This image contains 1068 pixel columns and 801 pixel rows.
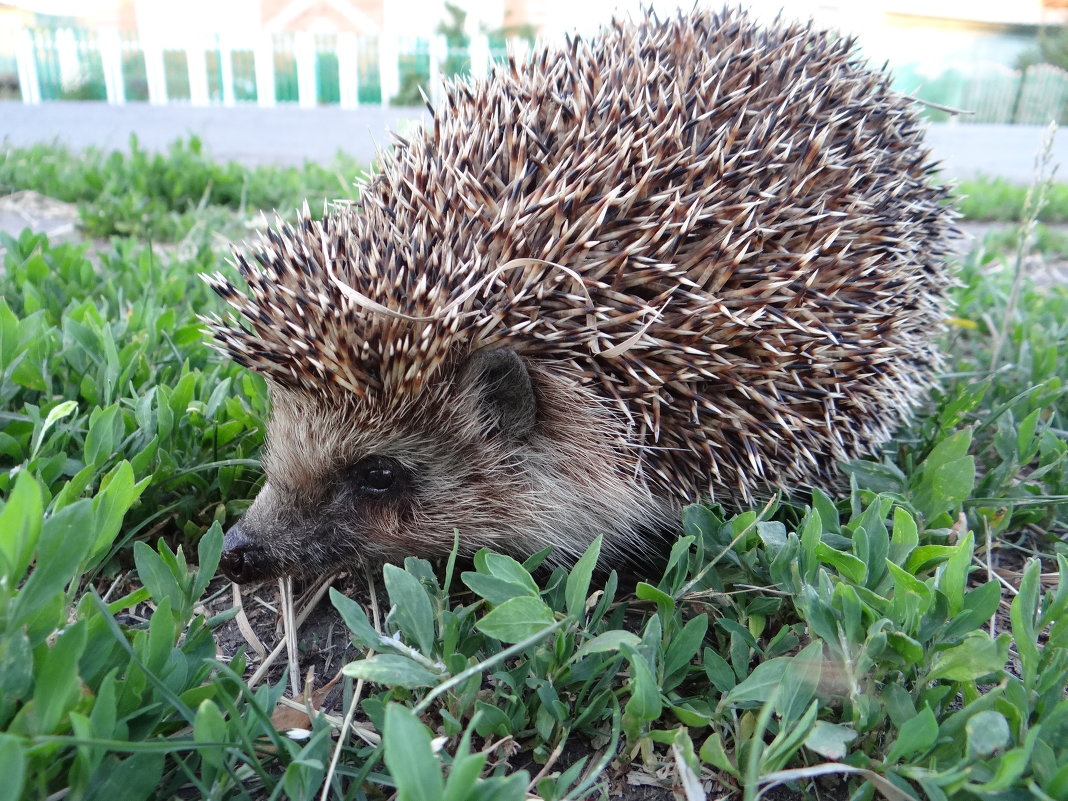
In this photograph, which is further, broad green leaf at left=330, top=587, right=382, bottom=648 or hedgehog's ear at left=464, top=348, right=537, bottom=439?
hedgehog's ear at left=464, top=348, right=537, bottom=439

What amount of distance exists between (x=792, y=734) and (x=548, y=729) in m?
0.39

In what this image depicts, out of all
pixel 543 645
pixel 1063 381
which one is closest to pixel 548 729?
pixel 543 645

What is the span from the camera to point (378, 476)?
6.01ft

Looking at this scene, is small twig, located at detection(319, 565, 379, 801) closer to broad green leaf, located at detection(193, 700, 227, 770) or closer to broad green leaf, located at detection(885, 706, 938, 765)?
broad green leaf, located at detection(193, 700, 227, 770)

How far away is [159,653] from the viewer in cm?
117

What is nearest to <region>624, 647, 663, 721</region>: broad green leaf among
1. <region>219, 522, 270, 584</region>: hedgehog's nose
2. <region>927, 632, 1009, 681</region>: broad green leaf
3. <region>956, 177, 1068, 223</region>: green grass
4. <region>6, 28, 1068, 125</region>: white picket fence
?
<region>927, 632, 1009, 681</region>: broad green leaf

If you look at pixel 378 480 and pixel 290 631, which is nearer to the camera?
pixel 290 631

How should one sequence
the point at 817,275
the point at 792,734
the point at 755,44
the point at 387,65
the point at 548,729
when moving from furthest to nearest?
the point at 387,65
the point at 755,44
the point at 817,275
the point at 548,729
the point at 792,734

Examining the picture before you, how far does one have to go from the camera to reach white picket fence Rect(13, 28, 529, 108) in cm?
1802

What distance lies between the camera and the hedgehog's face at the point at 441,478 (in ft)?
5.68

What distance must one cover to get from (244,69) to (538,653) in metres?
21.0

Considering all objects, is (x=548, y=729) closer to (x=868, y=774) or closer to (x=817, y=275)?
(x=868, y=774)

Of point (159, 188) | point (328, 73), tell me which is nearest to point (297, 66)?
point (328, 73)

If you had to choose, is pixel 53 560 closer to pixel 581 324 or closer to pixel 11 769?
pixel 11 769
